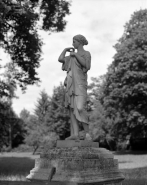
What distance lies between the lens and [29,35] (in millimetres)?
19859

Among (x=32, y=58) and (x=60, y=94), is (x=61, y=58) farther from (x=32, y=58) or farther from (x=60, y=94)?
(x=60, y=94)

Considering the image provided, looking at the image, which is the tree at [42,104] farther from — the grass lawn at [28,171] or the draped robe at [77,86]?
the draped robe at [77,86]

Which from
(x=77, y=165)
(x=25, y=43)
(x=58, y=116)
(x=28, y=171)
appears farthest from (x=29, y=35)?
(x=58, y=116)

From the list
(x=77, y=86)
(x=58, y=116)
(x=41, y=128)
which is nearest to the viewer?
(x=77, y=86)

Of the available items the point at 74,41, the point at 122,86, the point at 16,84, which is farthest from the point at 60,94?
the point at 74,41

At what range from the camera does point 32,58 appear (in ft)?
66.4

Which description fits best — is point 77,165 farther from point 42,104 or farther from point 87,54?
point 42,104

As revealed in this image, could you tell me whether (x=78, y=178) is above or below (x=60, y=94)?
below

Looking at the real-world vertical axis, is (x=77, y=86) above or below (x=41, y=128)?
below

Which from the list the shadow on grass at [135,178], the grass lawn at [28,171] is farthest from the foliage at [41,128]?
the shadow on grass at [135,178]

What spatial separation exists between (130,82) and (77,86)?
2415 cm

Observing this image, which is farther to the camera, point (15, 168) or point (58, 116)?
point (58, 116)

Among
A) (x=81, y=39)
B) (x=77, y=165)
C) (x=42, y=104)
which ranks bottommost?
(x=77, y=165)

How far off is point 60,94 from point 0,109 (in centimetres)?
4057
